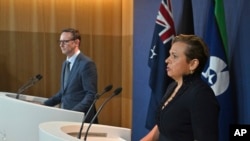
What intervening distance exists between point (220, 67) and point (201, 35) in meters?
0.55

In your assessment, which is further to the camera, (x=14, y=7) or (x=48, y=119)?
(x=14, y=7)

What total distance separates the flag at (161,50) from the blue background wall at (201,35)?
0.65 feet

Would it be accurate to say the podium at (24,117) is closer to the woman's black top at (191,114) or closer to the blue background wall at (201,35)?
the blue background wall at (201,35)

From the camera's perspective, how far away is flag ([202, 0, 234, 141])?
306 cm

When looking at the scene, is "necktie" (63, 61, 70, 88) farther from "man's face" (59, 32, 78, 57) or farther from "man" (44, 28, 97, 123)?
"man's face" (59, 32, 78, 57)

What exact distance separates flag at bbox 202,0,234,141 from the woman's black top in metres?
1.01

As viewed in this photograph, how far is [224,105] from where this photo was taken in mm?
3086

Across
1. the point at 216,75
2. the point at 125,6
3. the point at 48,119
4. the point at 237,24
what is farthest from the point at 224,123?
the point at 125,6

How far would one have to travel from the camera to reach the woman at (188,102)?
1922 millimetres

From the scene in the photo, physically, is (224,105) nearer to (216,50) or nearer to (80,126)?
(216,50)

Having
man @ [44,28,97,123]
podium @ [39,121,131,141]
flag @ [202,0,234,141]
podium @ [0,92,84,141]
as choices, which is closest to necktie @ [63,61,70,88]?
man @ [44,28,97,123]

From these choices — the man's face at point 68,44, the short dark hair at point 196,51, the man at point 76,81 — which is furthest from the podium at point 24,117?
the short dark hair at point 196,51

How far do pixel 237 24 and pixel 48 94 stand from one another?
12.1 feet

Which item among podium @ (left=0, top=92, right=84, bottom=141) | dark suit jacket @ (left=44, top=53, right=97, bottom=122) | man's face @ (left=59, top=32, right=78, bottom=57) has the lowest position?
podium @ (left=0, top=92, right=84, bottom=141)
